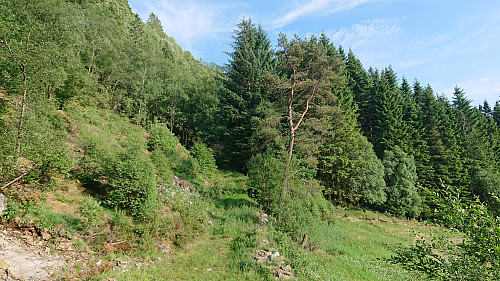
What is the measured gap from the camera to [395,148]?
106 ft

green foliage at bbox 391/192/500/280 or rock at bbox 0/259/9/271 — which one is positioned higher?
green foliage at bbox 391/192/500/280

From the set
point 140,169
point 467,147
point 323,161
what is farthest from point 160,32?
point 467,147

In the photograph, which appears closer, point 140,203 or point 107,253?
point 107,253

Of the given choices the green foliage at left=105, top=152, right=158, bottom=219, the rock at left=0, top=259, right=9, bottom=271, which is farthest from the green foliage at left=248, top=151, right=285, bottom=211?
the rock at left=0, top=259, right=9, bottom=271

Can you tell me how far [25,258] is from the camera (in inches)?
220

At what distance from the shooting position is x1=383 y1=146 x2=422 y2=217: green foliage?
1144 inches

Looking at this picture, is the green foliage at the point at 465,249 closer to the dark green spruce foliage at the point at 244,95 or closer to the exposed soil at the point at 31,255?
the exposed soil at the point at 31,255

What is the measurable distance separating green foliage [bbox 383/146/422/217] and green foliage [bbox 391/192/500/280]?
3027 cm

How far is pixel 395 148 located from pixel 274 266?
3180cm

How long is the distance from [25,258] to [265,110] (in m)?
19.3

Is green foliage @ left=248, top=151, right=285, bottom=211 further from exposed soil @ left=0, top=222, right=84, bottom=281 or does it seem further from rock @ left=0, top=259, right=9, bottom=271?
rock @ left=0, top=259, right=9, bottom=271

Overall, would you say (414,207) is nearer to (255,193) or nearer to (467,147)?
(467,147)

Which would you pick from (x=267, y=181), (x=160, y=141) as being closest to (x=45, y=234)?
(x=267, y=181)

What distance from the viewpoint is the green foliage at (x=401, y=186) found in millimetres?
29062
